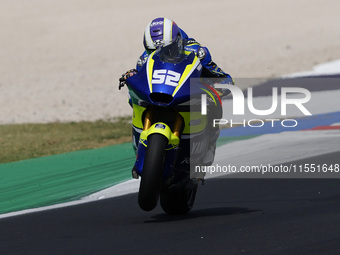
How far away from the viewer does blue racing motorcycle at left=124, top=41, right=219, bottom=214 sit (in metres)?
6.44

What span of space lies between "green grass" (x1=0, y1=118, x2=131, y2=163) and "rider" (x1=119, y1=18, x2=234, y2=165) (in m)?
5.84

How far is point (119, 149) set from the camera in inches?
510

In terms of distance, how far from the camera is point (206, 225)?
6.66m

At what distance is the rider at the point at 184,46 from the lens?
7.00 meters

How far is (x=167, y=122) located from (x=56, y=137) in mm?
8419

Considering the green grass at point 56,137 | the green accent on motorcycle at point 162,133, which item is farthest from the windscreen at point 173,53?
the green grass at point 56,137

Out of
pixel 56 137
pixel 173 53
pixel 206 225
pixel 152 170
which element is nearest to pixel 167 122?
pixel 152 170

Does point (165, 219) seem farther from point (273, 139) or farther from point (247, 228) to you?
point (273, 139)

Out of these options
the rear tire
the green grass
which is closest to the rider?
the rear tire

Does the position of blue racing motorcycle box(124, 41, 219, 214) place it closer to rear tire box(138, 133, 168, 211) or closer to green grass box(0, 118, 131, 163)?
rear tire box(138, 133, 168, 211)

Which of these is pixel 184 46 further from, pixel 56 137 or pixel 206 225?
pixel 56 137

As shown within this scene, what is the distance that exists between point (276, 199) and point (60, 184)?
9.98 feet

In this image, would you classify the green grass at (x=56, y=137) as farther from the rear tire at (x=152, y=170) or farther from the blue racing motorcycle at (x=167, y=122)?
the rear tire at (x=152, y=170)

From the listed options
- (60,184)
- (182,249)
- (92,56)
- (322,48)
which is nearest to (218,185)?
(60,184)
